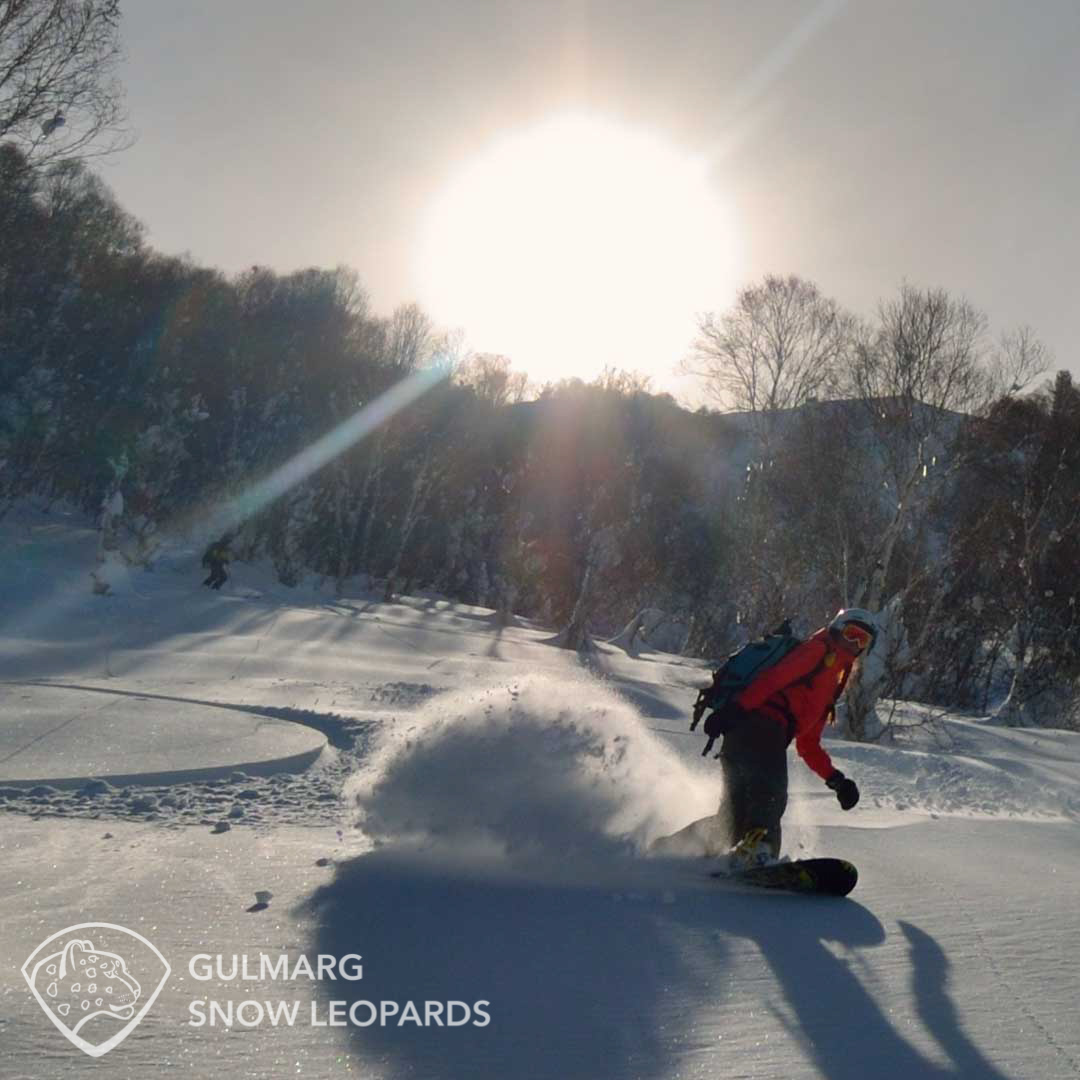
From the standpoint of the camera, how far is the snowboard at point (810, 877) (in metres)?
4.74

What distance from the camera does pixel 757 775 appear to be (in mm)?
5188

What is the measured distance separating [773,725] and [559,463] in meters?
32.3

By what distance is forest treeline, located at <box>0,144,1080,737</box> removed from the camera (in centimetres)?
1881

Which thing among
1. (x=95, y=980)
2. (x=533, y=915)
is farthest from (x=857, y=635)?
(x=95, y=980)

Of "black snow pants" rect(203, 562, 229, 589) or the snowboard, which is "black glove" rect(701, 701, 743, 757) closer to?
the snowboard

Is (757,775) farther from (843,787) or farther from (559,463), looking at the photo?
(559,463)

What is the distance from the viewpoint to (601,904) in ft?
14.6

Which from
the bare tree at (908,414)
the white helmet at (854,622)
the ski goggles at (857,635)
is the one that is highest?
the bare tree at (908,414)

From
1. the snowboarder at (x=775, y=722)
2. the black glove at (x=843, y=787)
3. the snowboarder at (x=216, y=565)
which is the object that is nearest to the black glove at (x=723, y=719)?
the snowboarder at (x=775, y=722)

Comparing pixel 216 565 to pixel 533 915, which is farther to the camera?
pixel 216 565

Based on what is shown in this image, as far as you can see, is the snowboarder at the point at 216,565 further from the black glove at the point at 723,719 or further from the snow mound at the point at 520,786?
the black glove at the point at 723,719

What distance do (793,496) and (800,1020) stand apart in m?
22.4

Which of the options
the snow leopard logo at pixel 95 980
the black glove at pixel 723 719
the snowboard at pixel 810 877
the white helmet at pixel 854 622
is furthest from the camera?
the white helmet at pixel 854 622

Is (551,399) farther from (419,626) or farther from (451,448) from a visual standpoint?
(419,626)
